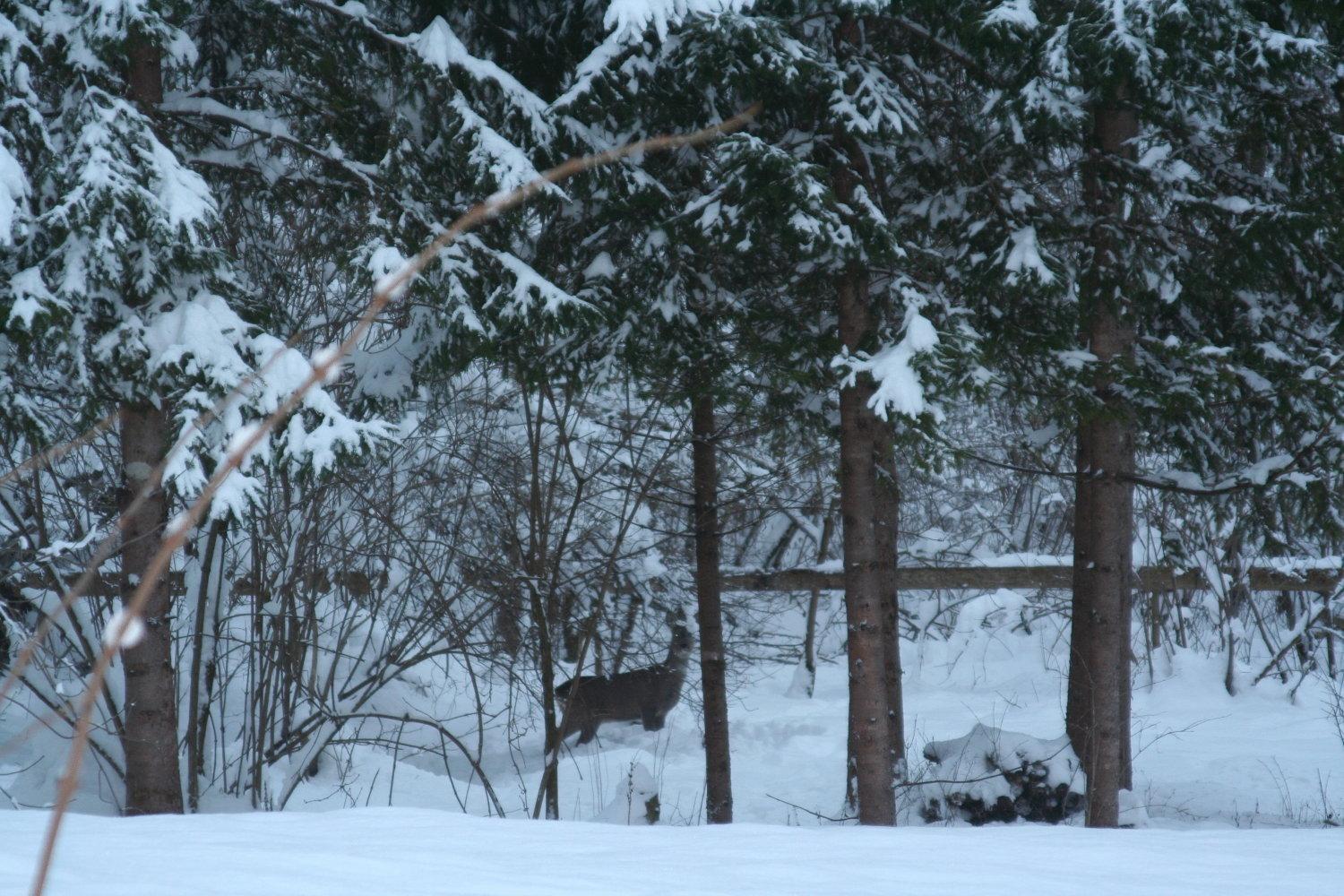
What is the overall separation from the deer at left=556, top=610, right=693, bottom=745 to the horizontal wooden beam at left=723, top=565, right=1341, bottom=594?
941mm

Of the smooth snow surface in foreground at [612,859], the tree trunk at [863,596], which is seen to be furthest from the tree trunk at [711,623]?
the smooth snow surface in foreground at [612,859]

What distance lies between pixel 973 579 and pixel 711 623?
4365 millimetres

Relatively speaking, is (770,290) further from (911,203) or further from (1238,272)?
(1238,272)

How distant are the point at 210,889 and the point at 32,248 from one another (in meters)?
5.14

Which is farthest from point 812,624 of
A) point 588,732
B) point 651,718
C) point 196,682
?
point 196,682

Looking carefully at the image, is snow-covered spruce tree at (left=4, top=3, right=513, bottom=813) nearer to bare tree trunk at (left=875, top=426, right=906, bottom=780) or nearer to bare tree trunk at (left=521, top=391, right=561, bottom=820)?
bare tree trunk at (left=521, top=391, right=561, bottom=820)

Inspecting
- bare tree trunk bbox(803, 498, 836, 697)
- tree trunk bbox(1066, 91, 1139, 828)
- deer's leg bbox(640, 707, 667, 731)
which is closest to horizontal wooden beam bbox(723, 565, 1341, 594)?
deer's leg bbox(640, 707, 667, 731)

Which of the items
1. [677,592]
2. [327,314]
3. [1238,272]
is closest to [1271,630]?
[677,592]

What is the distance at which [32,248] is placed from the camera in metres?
5.82

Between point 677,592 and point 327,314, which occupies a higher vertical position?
point 327,314

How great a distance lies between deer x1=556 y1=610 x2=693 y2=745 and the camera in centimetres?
1169

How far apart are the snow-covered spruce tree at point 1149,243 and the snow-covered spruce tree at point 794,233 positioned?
728 mm

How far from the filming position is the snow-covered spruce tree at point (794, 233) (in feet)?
20.6

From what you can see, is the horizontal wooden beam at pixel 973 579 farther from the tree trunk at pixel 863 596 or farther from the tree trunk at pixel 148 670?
the tree trunk at pixel 148 670
